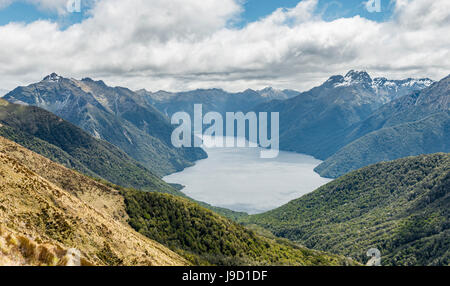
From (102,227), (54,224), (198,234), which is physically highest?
(54,224)

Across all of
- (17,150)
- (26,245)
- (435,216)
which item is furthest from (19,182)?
(435,216)

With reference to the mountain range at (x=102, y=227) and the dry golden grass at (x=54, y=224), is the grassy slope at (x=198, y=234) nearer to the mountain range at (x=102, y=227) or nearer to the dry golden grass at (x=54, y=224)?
the mountain range at (x=102, y=227)

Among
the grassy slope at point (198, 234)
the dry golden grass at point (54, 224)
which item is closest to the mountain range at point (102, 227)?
the dry golden grass at point (54, 224)

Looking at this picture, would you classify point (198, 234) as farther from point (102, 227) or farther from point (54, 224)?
point (54, 224)

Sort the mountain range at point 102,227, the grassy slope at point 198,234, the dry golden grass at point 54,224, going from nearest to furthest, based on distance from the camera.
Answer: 1. the mountain range at point 102,227
2. the dry golden grass at point 54,224
3. the grassy slope at point 198,234

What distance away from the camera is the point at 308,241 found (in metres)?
199

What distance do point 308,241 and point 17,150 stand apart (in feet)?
544

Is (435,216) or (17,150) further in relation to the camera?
(435,216)

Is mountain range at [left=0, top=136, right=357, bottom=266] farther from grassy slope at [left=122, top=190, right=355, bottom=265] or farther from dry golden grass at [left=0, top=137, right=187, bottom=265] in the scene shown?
grassy slope at [left=122, top=190, right=355, bottom=265]

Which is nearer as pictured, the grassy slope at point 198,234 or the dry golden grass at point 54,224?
the dry golden grass at point 54,224

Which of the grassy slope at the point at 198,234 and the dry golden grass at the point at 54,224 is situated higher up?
the dry golden grass at the point at 54,224

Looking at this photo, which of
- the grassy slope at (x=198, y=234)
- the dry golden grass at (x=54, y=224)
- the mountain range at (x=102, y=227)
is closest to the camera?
the mountain range at (x=102, y=227)

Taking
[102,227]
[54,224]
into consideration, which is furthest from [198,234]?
[54,224]
